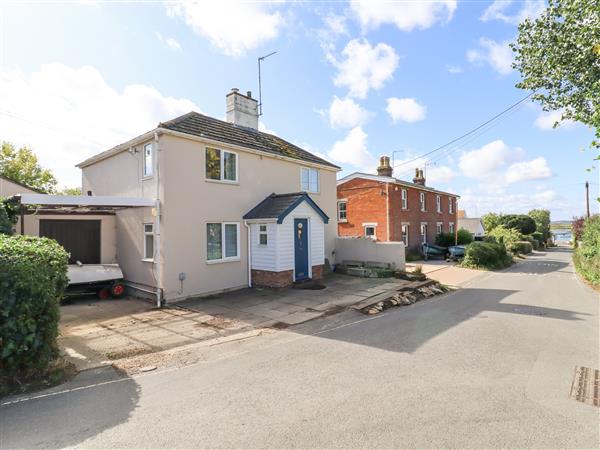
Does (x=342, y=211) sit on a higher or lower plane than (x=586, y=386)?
higher

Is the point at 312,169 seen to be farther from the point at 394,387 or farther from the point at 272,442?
the point at 272,442

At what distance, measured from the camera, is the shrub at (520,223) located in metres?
47.5

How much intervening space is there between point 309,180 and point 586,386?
14.0m

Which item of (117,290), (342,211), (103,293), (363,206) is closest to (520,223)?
(363,206)

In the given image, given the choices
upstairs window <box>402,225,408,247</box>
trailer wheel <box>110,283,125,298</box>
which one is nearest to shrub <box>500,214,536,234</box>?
upstairs window <box>402,225,408,247</box>

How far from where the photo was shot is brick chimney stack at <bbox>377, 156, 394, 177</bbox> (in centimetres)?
2794

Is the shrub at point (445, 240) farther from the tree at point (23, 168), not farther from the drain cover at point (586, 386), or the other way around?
the tree at point (23, 168)

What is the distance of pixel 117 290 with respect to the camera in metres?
12.5

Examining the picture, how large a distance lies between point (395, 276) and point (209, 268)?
28.7 ft

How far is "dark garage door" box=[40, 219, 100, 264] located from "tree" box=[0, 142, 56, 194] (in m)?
26.3

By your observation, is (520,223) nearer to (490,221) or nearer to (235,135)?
(490,221)

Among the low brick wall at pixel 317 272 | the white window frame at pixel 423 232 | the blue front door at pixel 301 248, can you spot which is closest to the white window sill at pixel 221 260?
the blue front door at pixel 301 248

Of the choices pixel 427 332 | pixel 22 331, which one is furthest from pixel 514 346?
pixel 22 331

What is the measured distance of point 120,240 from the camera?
45.7 ft
